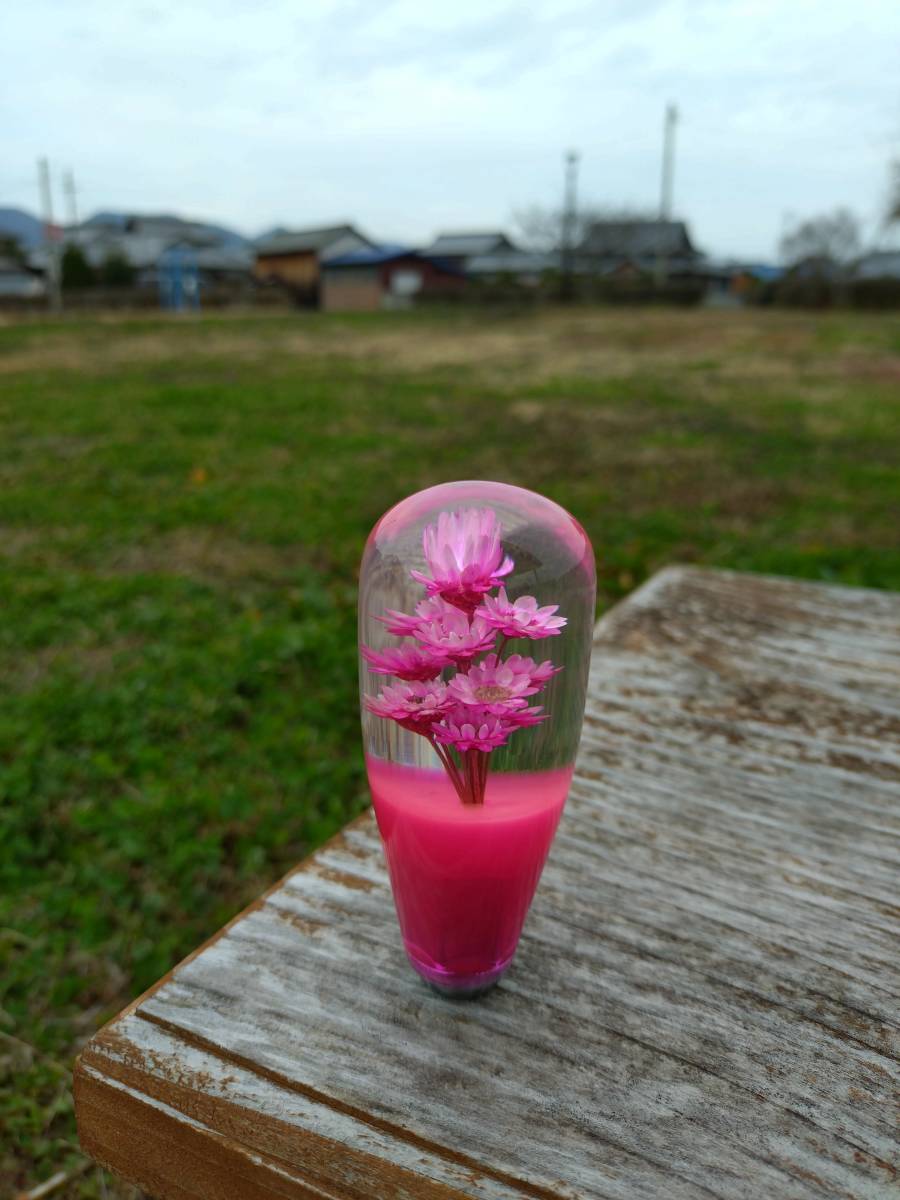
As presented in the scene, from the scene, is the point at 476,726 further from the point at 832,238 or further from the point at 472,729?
the point at 832,238

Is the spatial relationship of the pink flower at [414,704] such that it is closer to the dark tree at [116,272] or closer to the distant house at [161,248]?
the distant house at [161,248]

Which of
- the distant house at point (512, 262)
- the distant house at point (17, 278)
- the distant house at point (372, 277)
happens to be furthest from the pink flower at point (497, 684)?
the distant house at point (17, 278)

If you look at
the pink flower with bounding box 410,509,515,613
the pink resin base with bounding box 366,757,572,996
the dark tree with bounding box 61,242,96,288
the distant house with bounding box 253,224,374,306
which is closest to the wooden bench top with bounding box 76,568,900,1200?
the pink resin base with bounding box 366,757,572,996

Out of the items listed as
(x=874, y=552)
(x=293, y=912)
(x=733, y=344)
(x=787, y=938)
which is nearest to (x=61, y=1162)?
(x=293, y=912)

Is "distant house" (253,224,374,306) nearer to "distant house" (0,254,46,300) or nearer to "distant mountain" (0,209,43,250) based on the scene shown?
"distant house" (0,254,46,300)

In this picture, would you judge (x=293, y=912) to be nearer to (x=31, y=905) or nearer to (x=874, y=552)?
(x=31, y=905)

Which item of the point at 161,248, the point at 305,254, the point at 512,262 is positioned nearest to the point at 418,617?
the point at 305,254
